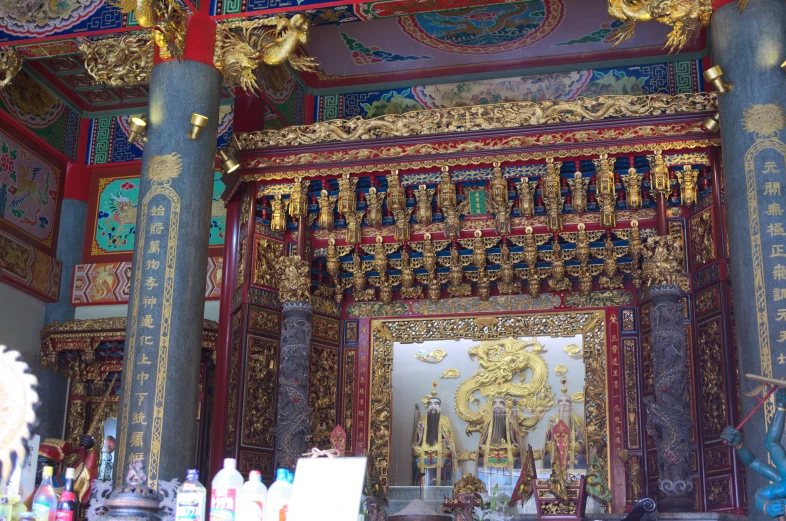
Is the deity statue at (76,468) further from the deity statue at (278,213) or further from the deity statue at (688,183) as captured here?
the deity statue at (688,183)

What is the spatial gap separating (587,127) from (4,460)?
5.17 metres

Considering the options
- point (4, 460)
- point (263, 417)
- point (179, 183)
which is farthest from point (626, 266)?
point (4, 460)

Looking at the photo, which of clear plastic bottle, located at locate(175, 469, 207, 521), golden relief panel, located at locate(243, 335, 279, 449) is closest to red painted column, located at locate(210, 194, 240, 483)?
golden relief panel, located at locate(243, 335, 279, 449)

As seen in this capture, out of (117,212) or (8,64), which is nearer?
(8,64)

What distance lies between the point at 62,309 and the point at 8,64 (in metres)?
2.31

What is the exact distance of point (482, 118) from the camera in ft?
22.9

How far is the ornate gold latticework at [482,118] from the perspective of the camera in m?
6.71

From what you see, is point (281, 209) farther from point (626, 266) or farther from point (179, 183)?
point (626, 266)

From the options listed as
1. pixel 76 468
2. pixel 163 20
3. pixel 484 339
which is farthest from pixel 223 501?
pixel 484 339

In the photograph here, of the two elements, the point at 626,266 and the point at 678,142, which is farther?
the point at 626,266

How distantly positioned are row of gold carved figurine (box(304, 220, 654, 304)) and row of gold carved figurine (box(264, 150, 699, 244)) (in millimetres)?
185

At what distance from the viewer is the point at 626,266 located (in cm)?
757

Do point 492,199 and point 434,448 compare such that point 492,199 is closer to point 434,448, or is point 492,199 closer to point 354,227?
point 354,227

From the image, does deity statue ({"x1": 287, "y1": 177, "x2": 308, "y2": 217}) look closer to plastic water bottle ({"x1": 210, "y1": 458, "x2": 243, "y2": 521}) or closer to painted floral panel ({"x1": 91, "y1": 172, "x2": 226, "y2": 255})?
painted floral panel ({"x1": 91, "y1": 172, "x2": 226, "y2": 255})
